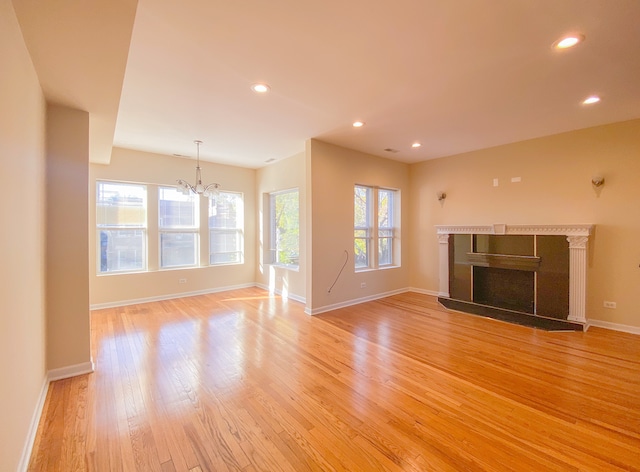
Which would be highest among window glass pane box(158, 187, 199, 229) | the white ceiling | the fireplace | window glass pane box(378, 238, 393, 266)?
the white ceiling

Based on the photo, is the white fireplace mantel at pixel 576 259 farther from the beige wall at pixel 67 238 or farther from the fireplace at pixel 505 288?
the beige wall at pixel 67 238

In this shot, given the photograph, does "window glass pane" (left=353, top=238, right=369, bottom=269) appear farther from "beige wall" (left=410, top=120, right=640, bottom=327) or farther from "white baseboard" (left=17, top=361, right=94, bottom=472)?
"white baseboard" (left=17, top=361, right=94, bottom=472)

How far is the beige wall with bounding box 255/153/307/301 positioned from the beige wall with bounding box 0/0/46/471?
331 cm

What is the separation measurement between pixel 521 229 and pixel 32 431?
19.3 feet

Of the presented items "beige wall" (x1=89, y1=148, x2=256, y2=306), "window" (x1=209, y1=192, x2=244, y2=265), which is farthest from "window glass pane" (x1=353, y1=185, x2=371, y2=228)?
"window" (x1=209, y1=192, x2=244, y2=265)

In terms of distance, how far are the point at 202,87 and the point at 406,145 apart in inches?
131

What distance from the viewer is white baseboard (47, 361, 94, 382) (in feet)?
8.13

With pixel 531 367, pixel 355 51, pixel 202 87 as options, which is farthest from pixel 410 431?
pixel 202 87

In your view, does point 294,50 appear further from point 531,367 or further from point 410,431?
point 531,367

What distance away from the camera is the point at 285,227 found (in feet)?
19.5

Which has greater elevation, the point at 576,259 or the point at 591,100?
the point at 591,100

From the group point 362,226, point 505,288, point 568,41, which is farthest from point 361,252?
point 568,41

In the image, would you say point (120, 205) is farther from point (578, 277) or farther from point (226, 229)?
point (578, 277)

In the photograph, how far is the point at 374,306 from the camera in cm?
490
